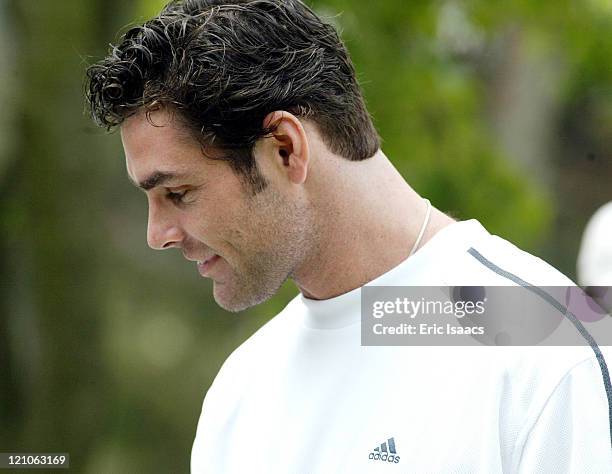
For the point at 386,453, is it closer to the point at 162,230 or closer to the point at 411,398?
the point at 411,398

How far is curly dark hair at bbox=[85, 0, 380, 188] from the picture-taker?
2.46 m

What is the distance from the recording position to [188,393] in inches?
308

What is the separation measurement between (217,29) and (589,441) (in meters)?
1.23

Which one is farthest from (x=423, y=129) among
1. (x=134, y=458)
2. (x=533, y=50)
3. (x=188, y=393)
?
(x=134, y=458)

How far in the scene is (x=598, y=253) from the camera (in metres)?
4.75

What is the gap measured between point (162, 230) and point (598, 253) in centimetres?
273

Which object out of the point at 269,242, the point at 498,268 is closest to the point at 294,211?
the point at 269,242

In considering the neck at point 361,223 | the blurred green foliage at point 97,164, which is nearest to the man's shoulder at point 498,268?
the neck at point 361,223

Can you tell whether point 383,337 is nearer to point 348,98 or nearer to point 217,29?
point 348,98

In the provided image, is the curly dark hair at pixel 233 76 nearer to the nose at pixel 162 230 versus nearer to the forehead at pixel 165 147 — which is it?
the forehead at pixel 165 147

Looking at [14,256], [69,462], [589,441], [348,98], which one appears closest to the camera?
[589,441]

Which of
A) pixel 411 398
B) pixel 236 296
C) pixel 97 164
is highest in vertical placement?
pixel 97 164

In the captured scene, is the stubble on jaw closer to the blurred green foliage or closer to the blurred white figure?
the blurred white figure

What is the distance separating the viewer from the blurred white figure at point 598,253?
4.58 metres
